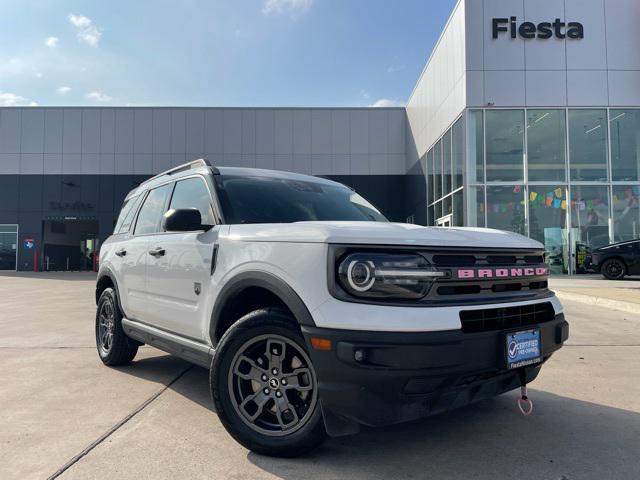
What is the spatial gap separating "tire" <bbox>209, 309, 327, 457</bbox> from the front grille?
891mm

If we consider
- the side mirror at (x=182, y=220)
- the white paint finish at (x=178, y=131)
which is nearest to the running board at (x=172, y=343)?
the side mirror at (x=182, y=220)

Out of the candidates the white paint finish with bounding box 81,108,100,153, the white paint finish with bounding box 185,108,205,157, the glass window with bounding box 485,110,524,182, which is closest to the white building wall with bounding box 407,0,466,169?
the glass window with bounding box 485,110,524,182

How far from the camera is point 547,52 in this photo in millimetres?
17375

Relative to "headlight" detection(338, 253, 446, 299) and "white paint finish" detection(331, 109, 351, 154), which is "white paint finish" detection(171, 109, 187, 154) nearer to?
"white paint finish" detection(331, 109, 351, 154)

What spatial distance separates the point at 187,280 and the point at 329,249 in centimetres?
149

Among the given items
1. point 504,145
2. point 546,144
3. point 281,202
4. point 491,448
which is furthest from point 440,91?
point 491,448

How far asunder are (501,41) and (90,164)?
2386 centimetres

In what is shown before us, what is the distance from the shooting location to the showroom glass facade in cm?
1777

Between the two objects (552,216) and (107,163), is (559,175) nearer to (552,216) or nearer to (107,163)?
(552,216)

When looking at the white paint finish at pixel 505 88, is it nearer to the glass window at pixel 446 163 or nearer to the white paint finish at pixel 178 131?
the glass window at pixel 446 163

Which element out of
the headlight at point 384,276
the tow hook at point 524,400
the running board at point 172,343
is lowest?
the tow hook at point 524,400

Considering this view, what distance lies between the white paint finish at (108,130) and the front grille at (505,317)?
2999cm

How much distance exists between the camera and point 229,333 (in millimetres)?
2863

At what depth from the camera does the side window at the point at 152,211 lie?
4446mm
